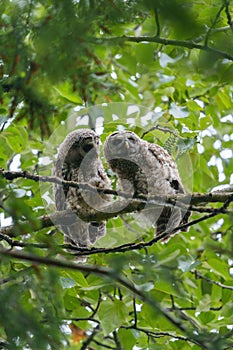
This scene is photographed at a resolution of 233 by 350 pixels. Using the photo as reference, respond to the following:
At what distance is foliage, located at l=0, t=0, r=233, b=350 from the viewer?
1.50 meters

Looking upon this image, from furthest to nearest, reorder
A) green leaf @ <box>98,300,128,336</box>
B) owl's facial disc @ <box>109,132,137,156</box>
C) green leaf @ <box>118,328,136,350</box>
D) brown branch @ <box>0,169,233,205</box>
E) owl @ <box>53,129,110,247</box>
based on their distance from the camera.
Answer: owl's facial disc @ <box>109,132,137,156</box> → owl @ <box>53,129,110,247</box> → green leaf @ <box>118,328,136,350</box> → green leaf @ <box>98,300,128,336</box> → brown branch @ <box>0,169,233,205</box>

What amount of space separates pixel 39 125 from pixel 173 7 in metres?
0.64

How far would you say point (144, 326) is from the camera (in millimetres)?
3764

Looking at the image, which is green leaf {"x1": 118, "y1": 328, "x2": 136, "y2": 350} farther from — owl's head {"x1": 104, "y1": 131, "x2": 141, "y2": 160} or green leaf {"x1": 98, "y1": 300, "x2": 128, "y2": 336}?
owl's head {"x1": 104, "y1": 131, "x2": 141, "y2": 160}

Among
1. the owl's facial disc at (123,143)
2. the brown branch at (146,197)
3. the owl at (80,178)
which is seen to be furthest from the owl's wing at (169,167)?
the brown branch at (146,197)

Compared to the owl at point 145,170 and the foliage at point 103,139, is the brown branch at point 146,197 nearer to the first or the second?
the foliage at point 103,139

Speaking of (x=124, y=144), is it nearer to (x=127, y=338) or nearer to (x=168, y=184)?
(x=168, y=184)

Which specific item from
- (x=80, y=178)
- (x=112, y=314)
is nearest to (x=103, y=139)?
(x=80, y=178)

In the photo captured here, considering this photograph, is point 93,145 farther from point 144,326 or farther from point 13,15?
point 13,15

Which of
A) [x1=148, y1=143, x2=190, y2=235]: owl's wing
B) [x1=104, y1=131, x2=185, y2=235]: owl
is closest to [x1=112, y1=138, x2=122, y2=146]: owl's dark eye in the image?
[x1=104, y1=131, x2=185, y2=235]: owl

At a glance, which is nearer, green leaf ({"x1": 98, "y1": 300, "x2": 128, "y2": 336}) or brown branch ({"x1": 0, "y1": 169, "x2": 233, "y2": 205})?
brown branch ({"x1": 0, "y1": 169, "x2": 233, "y2": 205})

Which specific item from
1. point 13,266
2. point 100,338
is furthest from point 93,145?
point 100,338

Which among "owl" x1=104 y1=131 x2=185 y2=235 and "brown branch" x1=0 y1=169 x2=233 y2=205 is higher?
"owl" x1=104 y1=131 x2=185 y2=235

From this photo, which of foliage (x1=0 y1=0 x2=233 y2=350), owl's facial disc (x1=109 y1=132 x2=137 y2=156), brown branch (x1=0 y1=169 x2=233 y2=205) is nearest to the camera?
foliage (x1=0 y1=0 x2=233 y2=350)
